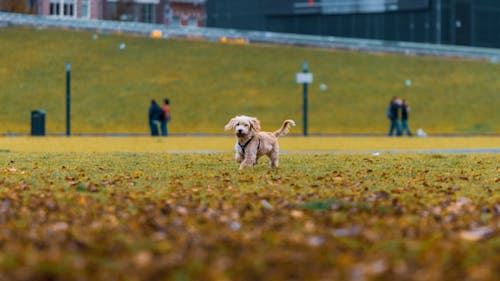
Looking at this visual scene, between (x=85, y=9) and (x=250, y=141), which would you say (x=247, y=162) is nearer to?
(x=250, y=141)

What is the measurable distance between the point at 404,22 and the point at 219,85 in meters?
29.8

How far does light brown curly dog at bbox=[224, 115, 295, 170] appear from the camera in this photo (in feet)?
58.5

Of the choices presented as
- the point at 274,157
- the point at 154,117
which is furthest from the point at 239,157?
the point at 154,117

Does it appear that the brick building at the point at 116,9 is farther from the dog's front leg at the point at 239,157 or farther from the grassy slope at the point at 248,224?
the grassy slope at the point at 248,224

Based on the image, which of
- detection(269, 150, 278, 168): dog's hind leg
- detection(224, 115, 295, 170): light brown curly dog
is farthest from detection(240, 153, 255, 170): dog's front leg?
detection(269, 150, 278, 168): dog's hind leg

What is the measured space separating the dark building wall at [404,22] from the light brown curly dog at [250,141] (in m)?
73.6

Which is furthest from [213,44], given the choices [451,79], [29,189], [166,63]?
[29,189]

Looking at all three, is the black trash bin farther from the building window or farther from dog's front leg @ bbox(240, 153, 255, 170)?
the building window

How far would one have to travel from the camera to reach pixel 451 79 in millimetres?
71625

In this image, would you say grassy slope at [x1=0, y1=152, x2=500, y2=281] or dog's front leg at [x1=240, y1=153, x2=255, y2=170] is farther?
dog's front leg at [x1=240, y1=153, x2=255, y2=170]

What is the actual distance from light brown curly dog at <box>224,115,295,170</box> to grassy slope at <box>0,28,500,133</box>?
36.3 m

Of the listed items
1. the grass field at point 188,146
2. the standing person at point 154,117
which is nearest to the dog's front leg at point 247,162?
the grass field at point 188,146

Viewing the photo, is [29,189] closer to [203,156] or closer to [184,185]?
[184,185]

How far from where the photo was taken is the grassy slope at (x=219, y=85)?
59.9 metres
